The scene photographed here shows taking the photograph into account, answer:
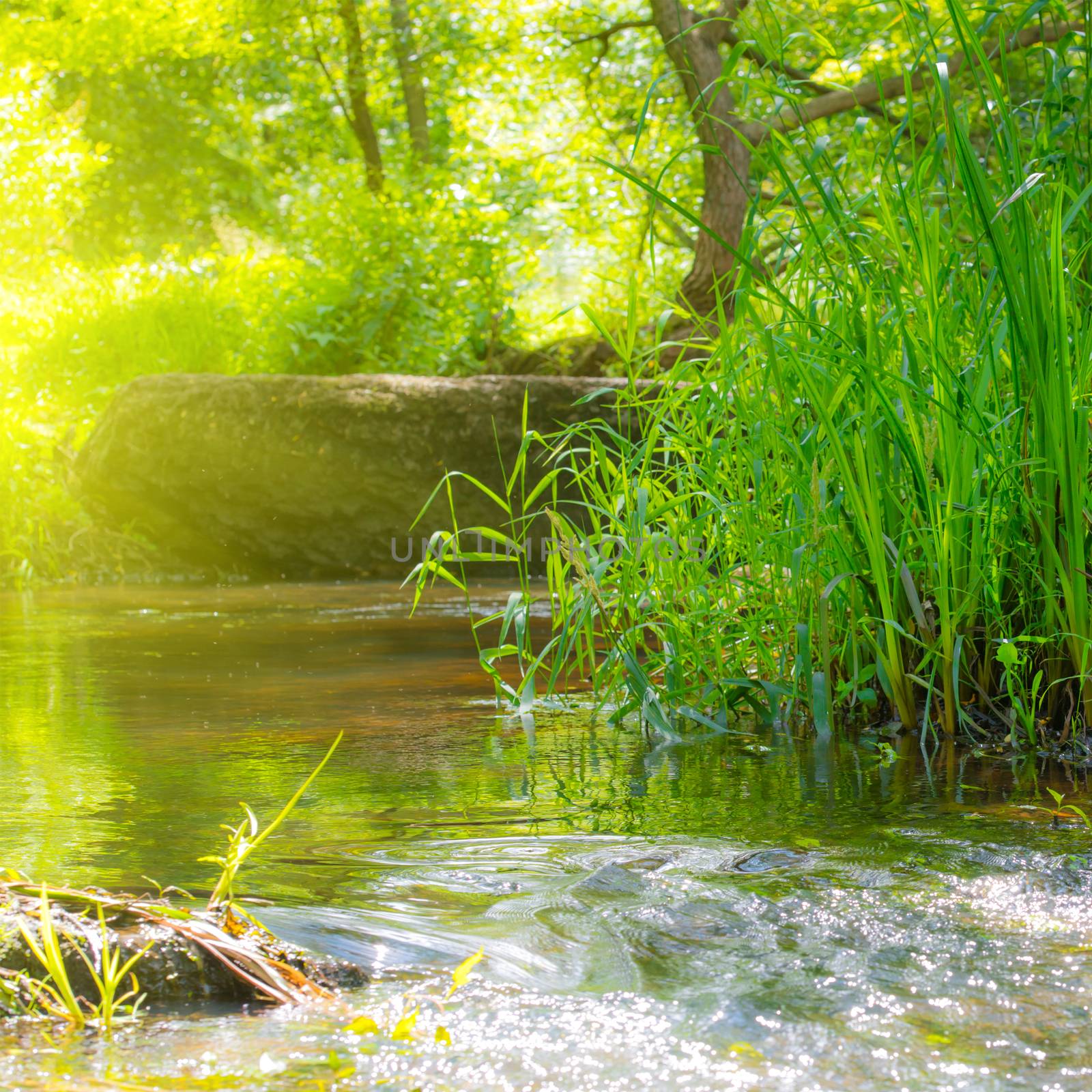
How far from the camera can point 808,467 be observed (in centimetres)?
252

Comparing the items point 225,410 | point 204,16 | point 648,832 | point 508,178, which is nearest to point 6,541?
point 225,410

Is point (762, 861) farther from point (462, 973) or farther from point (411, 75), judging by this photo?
point (411, 75)

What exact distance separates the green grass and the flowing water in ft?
0.60

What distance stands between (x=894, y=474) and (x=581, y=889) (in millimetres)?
1211

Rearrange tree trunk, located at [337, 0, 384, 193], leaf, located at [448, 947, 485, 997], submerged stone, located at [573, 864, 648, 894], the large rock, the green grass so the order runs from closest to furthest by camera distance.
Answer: leaf, located at [448, 947, 485, 997]
submerged stone, located at [573, 864, 648, 894]
the green grass
the large rock
tree trunk, located at [337, 0, 384, 193]

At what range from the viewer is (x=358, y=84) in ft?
43.3

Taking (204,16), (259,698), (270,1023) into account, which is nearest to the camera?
(270,1023)

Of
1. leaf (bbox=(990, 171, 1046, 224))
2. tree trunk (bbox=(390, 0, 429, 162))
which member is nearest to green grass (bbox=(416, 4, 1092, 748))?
leaf (bbox=(990, 171, 1046, 224))

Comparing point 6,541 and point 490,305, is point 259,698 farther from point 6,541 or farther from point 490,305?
point 490,305

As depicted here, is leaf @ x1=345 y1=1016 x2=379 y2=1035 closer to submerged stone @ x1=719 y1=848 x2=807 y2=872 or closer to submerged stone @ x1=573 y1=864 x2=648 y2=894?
submerged stone @ x1=573 y1=864 x2=648 y2=894

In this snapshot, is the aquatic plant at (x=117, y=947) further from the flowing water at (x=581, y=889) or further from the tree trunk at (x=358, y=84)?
the tree trunk at (x=358, y=84)

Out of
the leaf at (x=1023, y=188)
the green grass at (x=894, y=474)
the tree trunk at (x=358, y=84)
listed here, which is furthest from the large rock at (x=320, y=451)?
the tree trunk at (x=358, y=84)

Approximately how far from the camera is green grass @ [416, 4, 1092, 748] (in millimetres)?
2336

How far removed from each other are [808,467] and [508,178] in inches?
356
